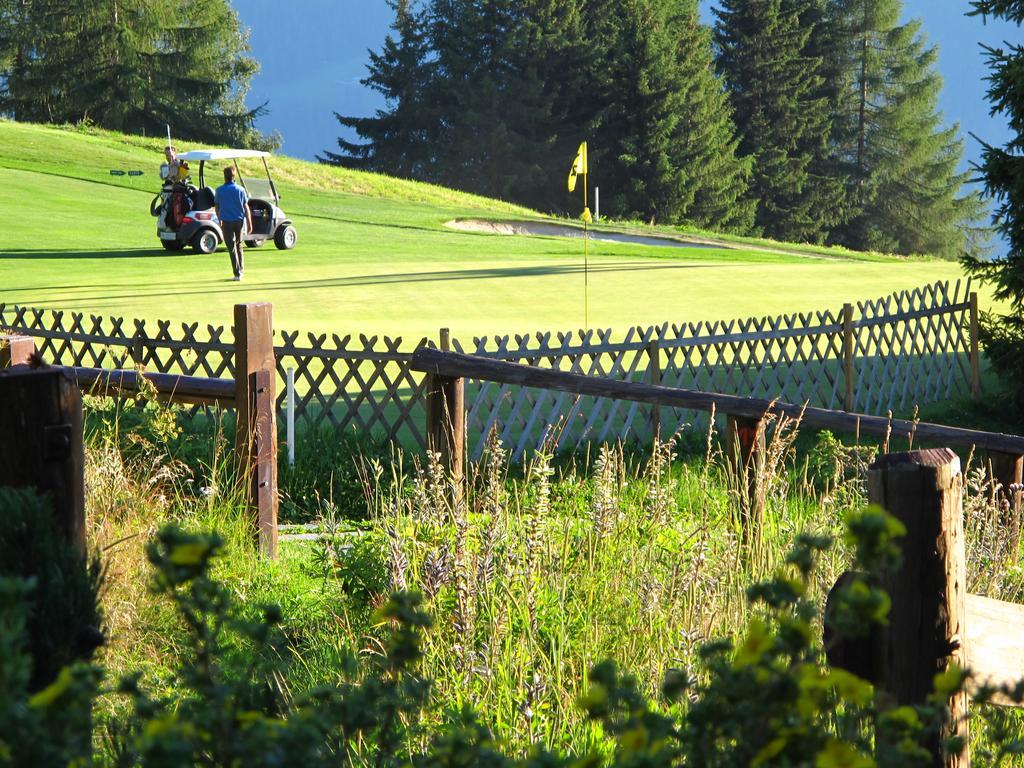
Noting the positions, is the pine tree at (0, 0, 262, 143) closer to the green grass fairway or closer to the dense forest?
the dense forest

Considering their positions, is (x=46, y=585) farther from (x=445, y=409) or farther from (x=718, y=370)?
(x=718, y=370)

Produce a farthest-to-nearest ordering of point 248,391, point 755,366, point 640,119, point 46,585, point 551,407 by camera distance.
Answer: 1. point 640,119
2. point 755,366
3. point 551,407
4. point 248,391
5. point 46,585

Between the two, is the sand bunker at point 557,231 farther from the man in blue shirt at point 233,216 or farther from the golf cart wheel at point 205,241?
the man in blue shirt at point 233,216

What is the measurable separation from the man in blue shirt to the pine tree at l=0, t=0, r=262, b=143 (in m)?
36.1

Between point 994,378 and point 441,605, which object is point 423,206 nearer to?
point 994,378

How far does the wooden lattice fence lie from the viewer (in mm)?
9391

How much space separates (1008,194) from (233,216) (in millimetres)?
11870

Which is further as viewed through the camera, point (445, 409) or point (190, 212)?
point (190, 212)

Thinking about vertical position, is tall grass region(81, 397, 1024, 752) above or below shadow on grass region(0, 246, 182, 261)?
below

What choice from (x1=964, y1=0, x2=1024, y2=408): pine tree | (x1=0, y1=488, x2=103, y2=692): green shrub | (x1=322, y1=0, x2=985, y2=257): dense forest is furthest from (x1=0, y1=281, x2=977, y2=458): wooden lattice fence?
(x1=322, y1=0, x2=985, y2=257): dense forest

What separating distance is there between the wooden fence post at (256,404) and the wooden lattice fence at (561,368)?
187 centimetres

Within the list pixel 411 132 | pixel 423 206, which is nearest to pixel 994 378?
pixel 423 206

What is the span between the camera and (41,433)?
7.13 feet

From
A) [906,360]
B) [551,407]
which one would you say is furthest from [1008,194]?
[551,407]
